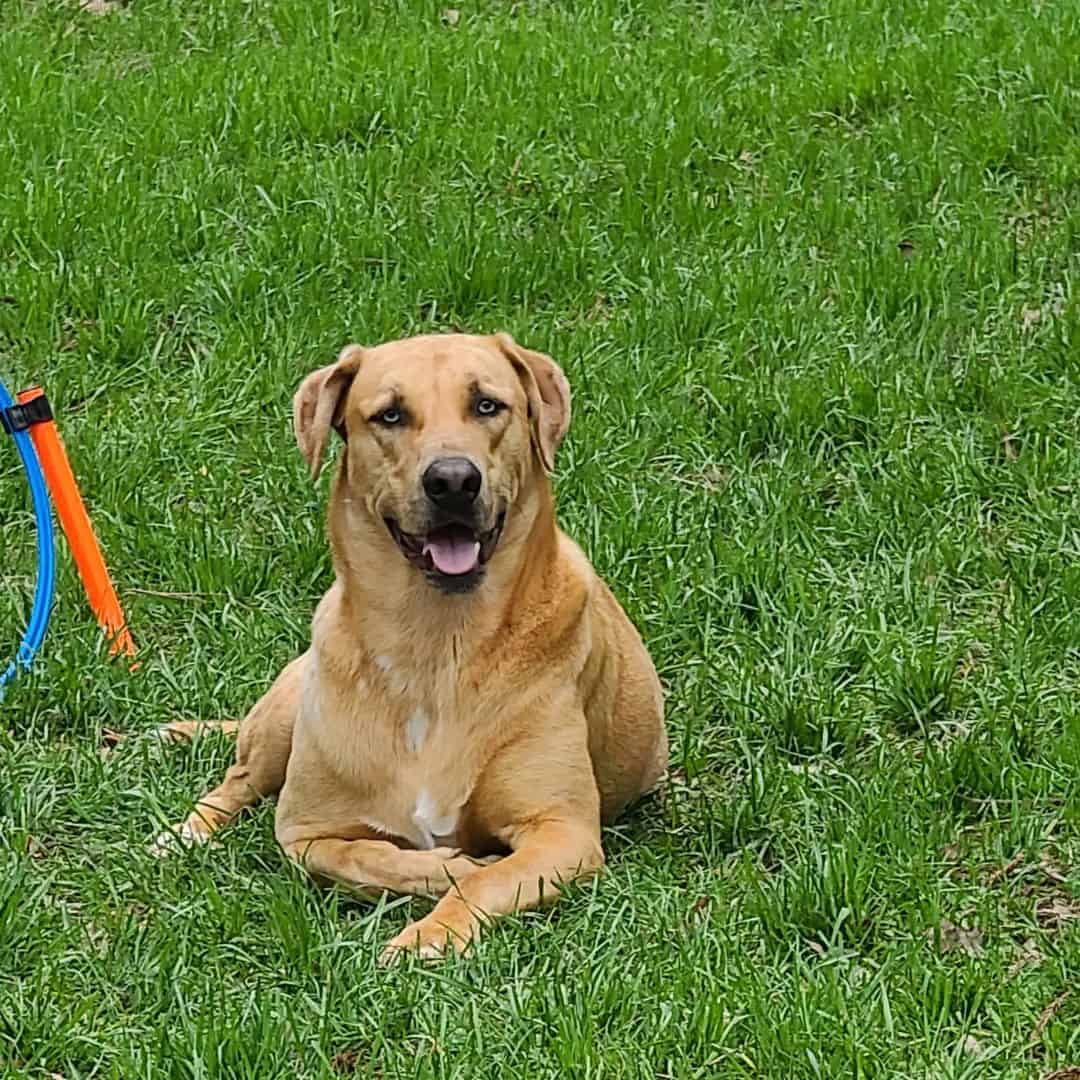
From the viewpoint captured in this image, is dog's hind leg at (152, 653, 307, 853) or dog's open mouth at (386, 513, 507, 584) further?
dog's hind leg at (152, 653, 307, 853)

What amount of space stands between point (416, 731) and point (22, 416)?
2.17 meters

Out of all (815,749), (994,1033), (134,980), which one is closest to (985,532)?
(815,749)

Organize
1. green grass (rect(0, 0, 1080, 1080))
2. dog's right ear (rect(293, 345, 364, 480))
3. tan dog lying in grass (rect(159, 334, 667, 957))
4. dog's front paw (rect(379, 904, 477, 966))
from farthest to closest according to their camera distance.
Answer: dog's right ear (rect(293, 345, 364, 480))
tan dog lying in grass (rect(159, 334, 667, 957))
dog's front paw (rect(379, 904, 477, 966))
green grass (rect(0, 0, 1080, 1080))

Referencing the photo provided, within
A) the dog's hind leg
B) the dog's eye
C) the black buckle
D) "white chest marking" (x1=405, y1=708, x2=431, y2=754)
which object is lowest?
the dog's hind leg

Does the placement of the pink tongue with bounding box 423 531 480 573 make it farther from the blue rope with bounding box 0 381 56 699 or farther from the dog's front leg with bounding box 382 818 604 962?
the blue rope with bounding box 0 381 56 699

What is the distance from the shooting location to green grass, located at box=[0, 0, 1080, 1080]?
12.4 feet

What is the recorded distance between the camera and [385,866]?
4.34 metres

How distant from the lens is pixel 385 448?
14.5ft

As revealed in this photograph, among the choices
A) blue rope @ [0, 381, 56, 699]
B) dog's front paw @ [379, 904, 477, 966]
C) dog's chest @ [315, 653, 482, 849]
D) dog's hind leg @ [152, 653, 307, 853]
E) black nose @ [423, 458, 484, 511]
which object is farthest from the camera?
blue rope @ [0, 381, 56, 699]

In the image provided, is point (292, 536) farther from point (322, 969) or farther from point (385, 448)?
point (322, 969)

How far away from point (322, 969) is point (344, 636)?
938mm

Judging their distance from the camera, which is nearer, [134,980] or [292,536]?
[134,980]

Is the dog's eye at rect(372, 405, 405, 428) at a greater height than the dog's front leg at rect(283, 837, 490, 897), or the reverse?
the dog's eye at rect(372, 405, 405, 428)

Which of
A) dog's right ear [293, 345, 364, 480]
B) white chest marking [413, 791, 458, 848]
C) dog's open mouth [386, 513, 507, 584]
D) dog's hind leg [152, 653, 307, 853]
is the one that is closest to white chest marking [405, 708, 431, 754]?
white chest marking [413, 791, 458, 848]
